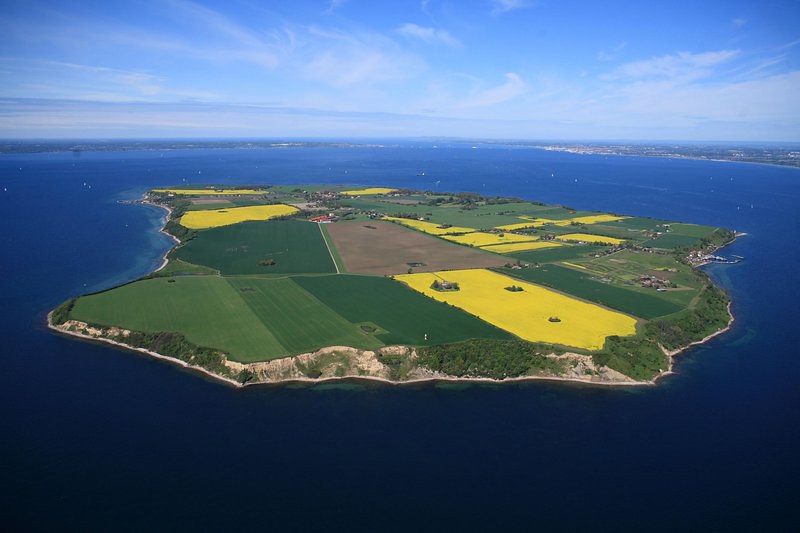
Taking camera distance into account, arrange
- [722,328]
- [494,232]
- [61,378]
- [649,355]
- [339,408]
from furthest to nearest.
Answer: [494,232], [722,328], [649,355], [61,378], [339,408]

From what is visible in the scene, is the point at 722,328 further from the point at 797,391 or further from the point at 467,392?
the point at 467,392

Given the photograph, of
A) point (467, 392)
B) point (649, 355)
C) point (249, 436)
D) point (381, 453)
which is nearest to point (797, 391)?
point (649, 355)

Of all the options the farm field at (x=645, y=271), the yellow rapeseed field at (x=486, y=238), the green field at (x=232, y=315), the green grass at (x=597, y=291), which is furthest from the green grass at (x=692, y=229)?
the green field at (x=232, y=315)

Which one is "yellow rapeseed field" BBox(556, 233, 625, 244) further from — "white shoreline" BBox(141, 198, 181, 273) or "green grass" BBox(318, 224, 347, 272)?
"white shoreline" BBox(141, 198, 181, 273)

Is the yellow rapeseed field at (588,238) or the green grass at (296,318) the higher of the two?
the yellow rapeseed field at (588,238)

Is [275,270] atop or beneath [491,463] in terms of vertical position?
atop

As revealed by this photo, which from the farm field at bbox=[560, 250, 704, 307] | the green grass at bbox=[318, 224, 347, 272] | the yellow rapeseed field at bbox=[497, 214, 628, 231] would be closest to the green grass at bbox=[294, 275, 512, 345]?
the green grass at bbox=[318, 224, 347, 272]

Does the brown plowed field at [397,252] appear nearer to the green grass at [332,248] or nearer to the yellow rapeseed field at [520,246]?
the green grass at [332,248]
